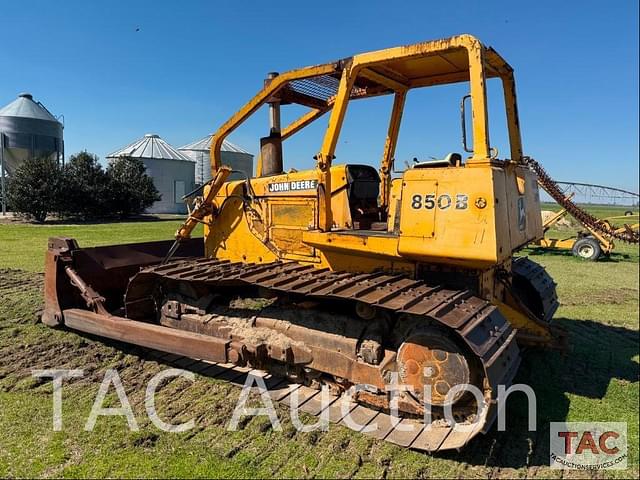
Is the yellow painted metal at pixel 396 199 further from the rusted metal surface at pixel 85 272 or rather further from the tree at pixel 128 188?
the tree at pixel 128 188

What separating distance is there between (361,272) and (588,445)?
2281 millimetres

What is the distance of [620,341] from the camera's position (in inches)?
249

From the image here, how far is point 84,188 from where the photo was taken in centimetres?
2873

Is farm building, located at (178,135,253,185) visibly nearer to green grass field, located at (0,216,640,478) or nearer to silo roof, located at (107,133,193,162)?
silo roof, located at (107,133,193,162)

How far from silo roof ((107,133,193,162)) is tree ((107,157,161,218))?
6.48 m

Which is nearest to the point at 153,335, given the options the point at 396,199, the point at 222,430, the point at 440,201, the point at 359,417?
the point at 222,430

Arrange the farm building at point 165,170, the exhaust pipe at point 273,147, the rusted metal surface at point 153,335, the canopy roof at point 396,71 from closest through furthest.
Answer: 1. the canopy roof at point 396,71
2. the rusted metal surface at point 153,335
3. the exhaust pipe at point 273,147
4. the farm building at point 165,170

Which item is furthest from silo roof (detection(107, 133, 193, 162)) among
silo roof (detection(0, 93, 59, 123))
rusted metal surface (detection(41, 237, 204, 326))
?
rusted metal surface (detection(41, 237, 204, 326))

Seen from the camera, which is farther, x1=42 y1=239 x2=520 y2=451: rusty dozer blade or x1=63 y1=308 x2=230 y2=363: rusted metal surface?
x1=63 y1=308 x2=230 y2=363: rusted metal surface

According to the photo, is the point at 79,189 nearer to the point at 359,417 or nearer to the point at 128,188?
the point at 128,188

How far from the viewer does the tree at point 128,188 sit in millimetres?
30406

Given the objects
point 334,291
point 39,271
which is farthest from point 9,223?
point 334,291

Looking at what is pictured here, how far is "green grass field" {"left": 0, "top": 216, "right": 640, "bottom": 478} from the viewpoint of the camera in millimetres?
3438


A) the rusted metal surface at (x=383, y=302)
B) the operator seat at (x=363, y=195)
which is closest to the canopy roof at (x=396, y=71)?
the operator seat at (x=363, y=195)
